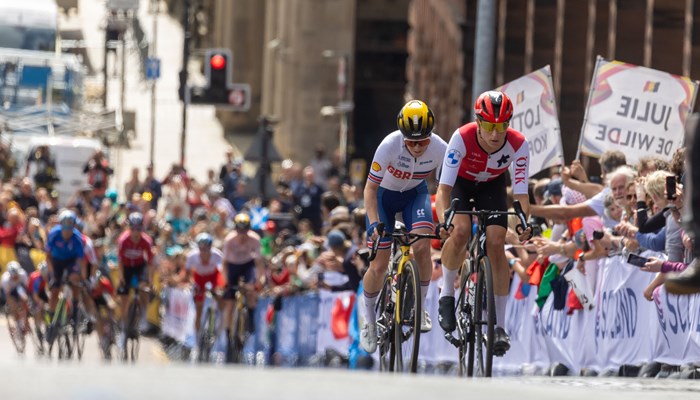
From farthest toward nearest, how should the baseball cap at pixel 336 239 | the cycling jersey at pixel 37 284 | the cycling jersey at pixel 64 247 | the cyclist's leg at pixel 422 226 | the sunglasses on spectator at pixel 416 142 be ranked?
the cycling jersey at pixel 37 284, the cycling jersey at pixel 64 247, the baseball cap at pixel 336 239, the cyclist's leg at pixel 422 226, the sunglasses on spectator at pixel 416 142

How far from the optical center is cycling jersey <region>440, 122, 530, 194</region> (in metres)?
13.0

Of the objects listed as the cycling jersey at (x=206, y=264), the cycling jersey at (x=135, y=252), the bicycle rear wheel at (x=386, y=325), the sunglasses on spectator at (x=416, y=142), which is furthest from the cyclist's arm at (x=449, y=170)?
the cycling jersey at (x=206, y=264)

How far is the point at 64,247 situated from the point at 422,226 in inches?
461

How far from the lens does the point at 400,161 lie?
13.8 m

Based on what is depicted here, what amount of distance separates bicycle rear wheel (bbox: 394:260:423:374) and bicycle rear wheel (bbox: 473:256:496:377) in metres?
0.61

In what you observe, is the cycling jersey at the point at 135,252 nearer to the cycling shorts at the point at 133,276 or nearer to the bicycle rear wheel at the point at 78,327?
the cycling shorts at the point at 133,276

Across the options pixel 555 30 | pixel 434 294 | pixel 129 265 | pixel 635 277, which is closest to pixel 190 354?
pixel 129 265

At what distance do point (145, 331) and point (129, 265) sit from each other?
842 centimetres

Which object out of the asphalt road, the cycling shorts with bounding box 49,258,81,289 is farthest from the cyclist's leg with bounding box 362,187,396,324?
the cycling shorts with bounding box 49,258,81,289

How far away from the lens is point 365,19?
5509 centimetres

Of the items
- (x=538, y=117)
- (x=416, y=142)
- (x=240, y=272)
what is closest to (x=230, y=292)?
(x=240, y=272)

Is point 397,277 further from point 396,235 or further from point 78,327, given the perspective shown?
point 78,327

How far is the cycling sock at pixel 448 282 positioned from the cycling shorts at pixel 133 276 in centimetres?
1350

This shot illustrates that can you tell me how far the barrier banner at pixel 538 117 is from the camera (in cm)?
1772
